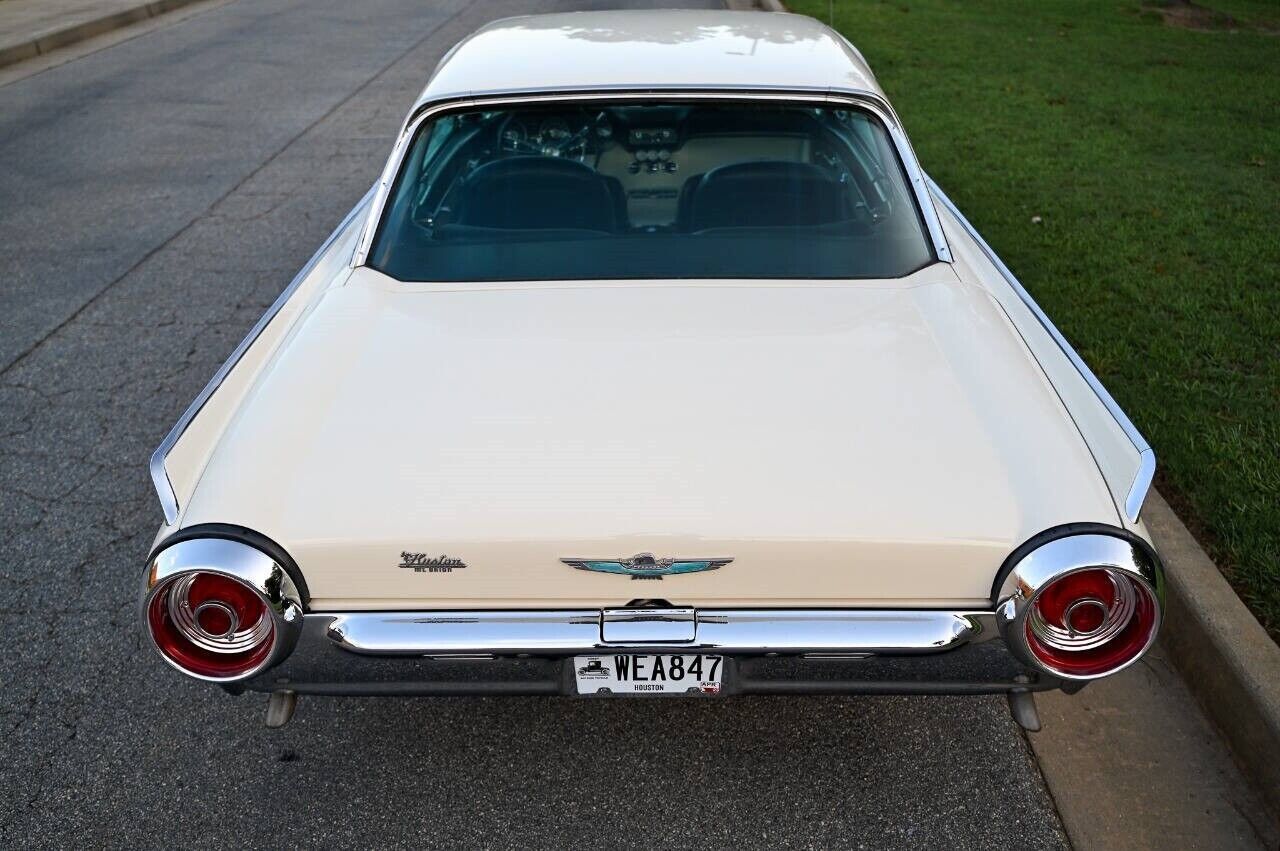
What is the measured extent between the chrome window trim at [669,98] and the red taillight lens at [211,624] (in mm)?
1270

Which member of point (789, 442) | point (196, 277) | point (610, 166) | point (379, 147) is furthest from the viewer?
point (379, 147)

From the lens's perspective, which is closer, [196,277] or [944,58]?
[196,277]

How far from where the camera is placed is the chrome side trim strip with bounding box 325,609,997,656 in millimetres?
2193

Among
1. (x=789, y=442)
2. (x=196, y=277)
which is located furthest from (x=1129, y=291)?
(x=196, y=277)

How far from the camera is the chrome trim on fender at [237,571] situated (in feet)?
7.00

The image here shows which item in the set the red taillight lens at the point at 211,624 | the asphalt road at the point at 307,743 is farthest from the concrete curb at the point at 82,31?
the red taillight lens at the point at 211,624

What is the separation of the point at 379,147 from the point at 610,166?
514cm

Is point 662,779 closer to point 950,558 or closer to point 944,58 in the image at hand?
point 950,558

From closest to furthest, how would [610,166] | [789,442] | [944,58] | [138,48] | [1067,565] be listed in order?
[1067,565]
[789,442]
[610,166]
[944,58]
[138,48]

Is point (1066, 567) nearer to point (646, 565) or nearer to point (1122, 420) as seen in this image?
point (1122, 420)

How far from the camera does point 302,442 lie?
2.41 meters

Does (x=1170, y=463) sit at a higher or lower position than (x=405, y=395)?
lower

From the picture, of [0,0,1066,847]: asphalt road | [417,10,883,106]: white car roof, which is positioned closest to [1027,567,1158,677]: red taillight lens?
[0,0,1066,847]: asphalt road

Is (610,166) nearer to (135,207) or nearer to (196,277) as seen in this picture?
(196,277)
